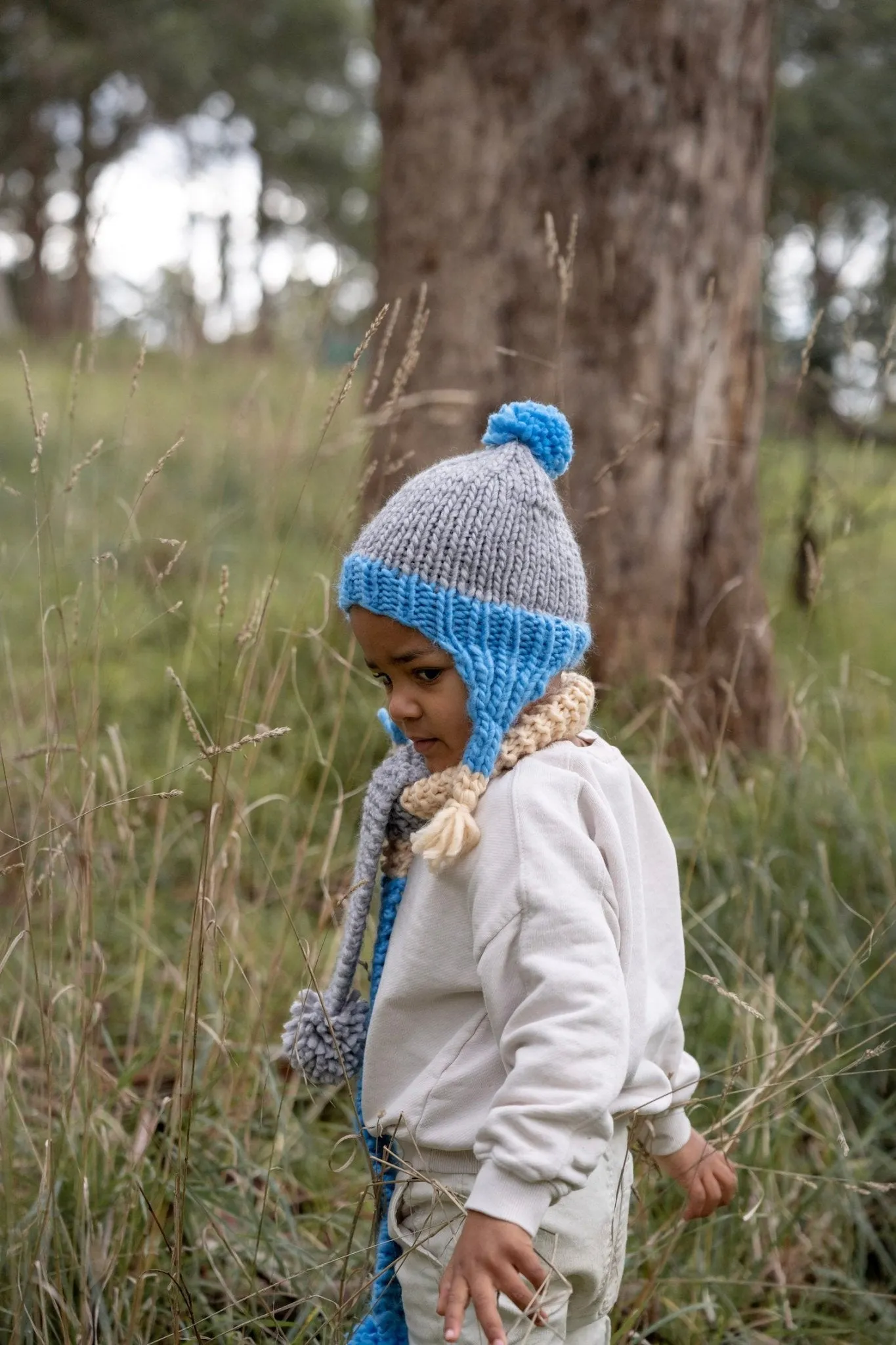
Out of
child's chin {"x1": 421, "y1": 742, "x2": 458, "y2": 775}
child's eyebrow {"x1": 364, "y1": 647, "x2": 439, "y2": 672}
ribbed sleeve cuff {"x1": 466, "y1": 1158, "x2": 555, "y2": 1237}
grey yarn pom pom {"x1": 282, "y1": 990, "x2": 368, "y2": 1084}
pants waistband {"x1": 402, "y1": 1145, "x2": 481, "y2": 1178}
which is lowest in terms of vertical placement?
pants waistband {"x1": 402, "y1": 1145, "x2": 481, "y2": 1178}

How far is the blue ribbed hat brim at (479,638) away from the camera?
4.61 feet

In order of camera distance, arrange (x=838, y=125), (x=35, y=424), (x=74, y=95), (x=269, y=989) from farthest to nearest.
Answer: (x=74, y=95) → (x=838, y=125) → (x=269, y=989) → (x=35, y=424)

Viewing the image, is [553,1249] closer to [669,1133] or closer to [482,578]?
[669,1133]

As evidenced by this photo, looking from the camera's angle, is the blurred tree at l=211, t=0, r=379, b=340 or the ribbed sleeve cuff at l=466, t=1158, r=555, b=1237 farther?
the blurred tree at l=211, t=0, r=379, b=340

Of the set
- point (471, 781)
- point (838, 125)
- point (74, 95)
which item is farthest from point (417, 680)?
point (74, 95)

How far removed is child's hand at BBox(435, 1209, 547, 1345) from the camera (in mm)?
1250

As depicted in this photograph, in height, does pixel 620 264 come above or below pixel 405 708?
above

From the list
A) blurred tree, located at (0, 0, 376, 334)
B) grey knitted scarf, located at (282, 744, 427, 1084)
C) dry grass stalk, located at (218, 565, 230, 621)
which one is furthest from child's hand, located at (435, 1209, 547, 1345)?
blurred tree, located at (0, 0, 376, 334)

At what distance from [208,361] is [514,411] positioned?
6.31 metres

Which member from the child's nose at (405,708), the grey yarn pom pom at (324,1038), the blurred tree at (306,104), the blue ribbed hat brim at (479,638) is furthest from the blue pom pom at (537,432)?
the blurred tree at (306,104)

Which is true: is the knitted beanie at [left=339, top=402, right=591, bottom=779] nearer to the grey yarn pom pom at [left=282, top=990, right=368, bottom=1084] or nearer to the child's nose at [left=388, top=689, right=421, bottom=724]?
the child's nose at [left=388, top=689, right=421, bottom=724]

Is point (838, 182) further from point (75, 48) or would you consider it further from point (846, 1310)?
point (75, 48)

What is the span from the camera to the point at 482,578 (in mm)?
1416

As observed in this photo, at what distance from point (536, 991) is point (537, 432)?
643mm
